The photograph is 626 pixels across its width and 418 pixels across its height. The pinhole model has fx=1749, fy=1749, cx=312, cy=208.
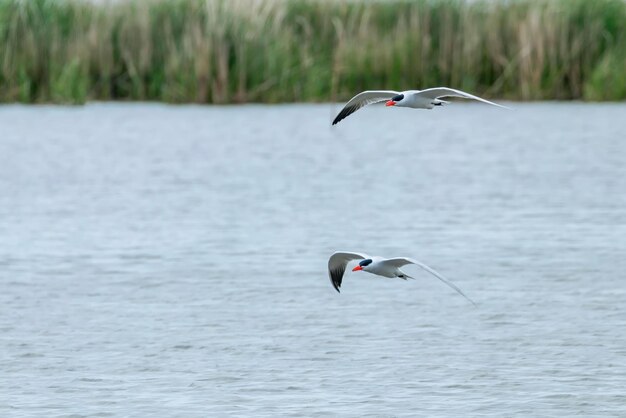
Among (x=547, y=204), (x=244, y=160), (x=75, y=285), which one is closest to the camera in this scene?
(x=75, y=285)

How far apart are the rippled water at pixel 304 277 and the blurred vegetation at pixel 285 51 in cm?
82

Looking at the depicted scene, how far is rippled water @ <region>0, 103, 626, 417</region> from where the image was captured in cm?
862

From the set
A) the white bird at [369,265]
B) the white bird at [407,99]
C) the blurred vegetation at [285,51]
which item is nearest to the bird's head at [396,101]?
the white bird at [407,99]

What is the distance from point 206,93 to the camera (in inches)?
1035

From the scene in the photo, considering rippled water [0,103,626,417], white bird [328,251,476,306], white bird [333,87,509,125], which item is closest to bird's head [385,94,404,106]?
white bird [333,87,509,125]

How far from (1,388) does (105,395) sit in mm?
581

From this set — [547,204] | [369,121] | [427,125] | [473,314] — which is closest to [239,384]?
[473,314]

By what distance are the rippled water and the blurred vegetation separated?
82 cm

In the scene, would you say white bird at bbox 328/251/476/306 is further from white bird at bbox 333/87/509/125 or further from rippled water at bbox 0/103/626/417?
white bird at bbox 333/87/509/125

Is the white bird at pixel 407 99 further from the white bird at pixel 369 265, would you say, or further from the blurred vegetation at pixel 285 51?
the blurred vegetation at pixel 285 51

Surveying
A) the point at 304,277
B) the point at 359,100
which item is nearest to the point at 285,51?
the point at 304,277

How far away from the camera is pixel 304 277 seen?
12602 millimetres

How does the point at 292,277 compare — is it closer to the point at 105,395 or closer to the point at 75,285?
the point at 75,285

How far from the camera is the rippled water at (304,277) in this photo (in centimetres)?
862
